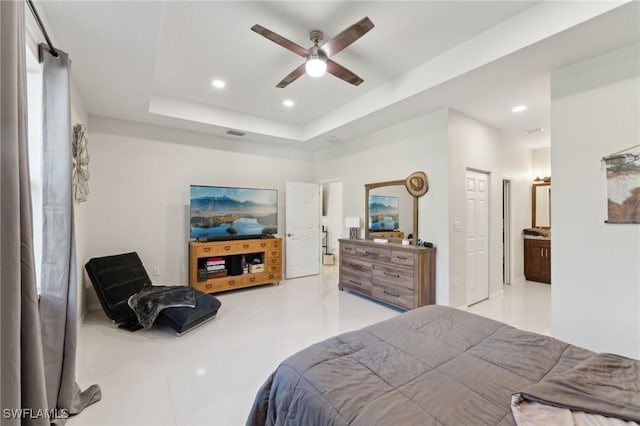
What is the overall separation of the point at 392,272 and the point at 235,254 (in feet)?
8.58

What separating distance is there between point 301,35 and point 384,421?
2932mm

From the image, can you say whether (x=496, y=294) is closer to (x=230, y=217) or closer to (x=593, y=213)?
(x=593, y=213)

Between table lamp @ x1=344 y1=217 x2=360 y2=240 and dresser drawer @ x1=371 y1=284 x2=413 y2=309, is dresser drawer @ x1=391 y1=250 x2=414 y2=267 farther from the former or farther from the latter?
table lamp @ x1=344 y1=217 x2=360 y2=240

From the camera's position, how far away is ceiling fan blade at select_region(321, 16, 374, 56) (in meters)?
1.97

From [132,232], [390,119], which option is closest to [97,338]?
[132,232]

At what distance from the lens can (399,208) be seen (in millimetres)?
4254

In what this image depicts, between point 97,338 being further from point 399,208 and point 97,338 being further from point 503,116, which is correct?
point 503,116

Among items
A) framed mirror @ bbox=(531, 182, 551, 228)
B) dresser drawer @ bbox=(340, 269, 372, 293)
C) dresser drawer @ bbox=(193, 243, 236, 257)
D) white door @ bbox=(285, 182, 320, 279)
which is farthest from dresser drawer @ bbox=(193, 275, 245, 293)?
framed mirror @ bbox=(531, 182, 551, 228)

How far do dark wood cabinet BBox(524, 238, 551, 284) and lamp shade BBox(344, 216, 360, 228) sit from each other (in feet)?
11.3

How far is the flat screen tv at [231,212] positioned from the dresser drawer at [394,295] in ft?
7.33

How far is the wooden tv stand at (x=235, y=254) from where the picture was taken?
4.27m

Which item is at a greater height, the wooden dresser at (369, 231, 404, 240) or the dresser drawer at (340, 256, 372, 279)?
the wooden dresser at (369, 231, 404, 240)

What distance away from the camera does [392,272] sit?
3.83 meters

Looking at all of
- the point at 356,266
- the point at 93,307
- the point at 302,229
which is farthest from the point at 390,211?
the point at 93,307
